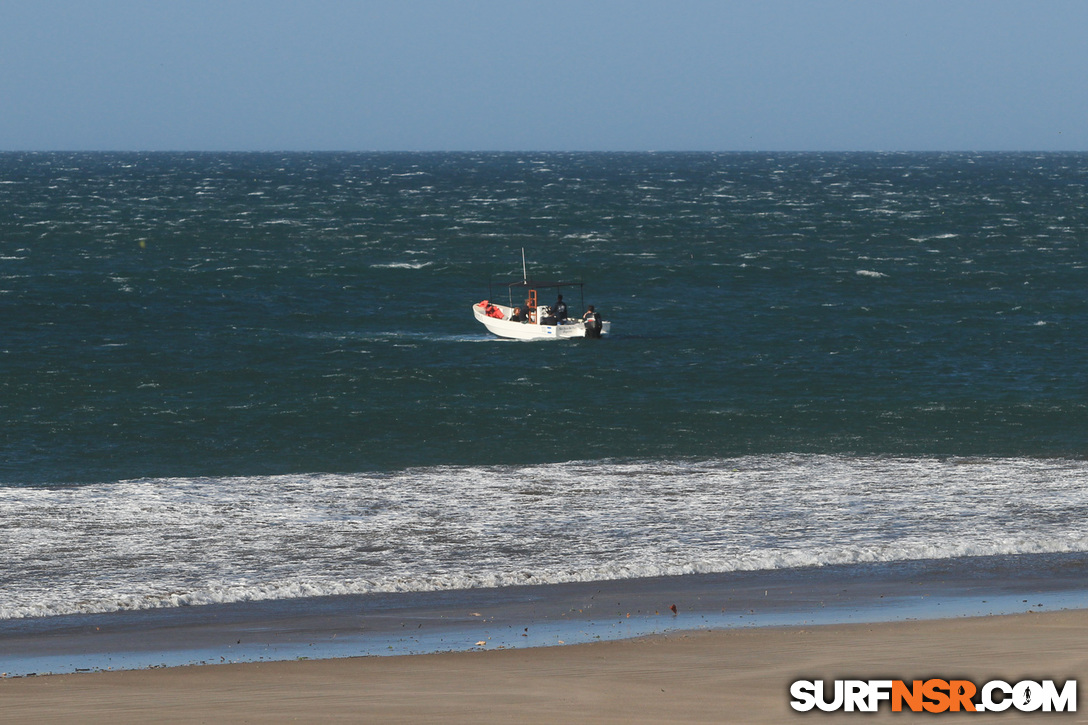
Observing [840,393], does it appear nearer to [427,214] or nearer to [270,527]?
[270,527]

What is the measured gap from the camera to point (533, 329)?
199 feet

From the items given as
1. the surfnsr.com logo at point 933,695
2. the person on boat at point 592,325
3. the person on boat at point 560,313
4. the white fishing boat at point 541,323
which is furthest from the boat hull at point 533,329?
the surfnsr.com logo at point 933,695

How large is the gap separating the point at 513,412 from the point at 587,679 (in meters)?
29.2

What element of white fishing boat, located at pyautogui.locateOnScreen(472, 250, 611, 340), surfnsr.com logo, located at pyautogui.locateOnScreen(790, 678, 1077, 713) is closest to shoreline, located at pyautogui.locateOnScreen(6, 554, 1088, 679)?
surfnsr.com logo, located at pyautogui.locateOnScreen(790, 678, 1077, 713)

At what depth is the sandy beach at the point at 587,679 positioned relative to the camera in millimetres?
14055

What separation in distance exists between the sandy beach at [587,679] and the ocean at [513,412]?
14.8 feet

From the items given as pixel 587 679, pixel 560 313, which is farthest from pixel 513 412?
pixel 587 679

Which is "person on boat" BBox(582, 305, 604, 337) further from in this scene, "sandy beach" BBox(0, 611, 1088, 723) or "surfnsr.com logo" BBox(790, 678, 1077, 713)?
"surfnsr.com logo" BBox(790, 678, 1077, 713)

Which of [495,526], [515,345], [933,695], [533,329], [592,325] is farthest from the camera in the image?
[533,329]

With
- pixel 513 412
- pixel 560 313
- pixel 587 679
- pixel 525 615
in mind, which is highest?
pixel 587 679

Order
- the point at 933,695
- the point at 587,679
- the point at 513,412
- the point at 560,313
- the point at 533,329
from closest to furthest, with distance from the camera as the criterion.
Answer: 1. the point at 933,695
2. the point at 587,679
3. the point at 513,412
4. the point at 533,329
5. the point at 560,313

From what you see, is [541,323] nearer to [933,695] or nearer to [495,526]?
[495,526]

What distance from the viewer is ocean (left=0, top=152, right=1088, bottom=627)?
75.7 feet

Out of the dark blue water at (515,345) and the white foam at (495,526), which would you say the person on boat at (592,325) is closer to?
the dark blue water at (515,345)
